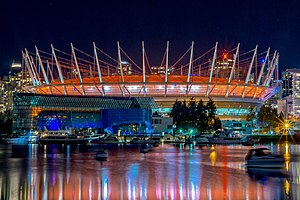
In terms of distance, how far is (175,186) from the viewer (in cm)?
3288

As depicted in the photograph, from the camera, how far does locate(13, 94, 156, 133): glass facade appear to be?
13012cm

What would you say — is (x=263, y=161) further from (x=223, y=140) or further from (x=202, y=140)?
(x=223, y=140)

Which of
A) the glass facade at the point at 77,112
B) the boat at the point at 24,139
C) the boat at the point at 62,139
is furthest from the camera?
the glass facade at the point at 77,112

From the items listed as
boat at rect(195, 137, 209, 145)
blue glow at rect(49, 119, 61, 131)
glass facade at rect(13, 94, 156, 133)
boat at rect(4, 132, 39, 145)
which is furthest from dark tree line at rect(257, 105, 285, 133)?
boat at rect(4, 132, 39, 145)

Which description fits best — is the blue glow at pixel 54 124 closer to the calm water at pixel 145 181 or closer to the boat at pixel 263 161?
the calm water at pixel 145 181

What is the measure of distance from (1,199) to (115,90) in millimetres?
124353

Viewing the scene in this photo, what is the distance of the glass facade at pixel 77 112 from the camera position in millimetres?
130125

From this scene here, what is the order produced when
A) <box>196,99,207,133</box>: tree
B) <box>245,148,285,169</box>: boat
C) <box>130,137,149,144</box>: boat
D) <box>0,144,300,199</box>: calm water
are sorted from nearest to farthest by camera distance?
<box>0,144,300,199</box>: calm water → <box>245,148,285,169</box>: boat → <box>130,137,149,144</box>: boat → <box>196,99,207,133</box>: tree

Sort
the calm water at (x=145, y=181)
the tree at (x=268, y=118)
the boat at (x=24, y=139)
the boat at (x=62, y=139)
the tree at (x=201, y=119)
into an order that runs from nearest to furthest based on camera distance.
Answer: the calm water at (x=145, y=181) < the boat at (x=62, y=139) < the boat at (x=24, y=139) < the tree at (x=201, y=119) < the tree at (x=268, y=118)

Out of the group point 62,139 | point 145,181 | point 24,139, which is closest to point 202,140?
point 62,139

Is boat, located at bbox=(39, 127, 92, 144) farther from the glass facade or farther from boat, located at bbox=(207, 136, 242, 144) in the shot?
boat, located at bbox=(207, 136, 242, 144)

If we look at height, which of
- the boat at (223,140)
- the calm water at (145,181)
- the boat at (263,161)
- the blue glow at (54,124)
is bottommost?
the boat at (223,140)

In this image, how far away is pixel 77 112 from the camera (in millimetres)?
136750

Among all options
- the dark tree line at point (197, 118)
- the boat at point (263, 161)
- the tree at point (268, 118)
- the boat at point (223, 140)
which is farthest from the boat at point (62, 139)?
the boat at point (263, 161)
